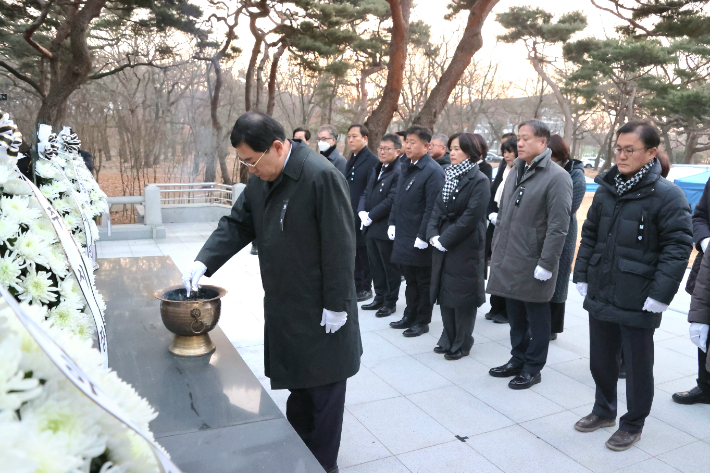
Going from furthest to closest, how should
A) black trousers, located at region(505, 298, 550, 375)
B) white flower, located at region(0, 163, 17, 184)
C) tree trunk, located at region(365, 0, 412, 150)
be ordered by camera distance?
tree trunk, located at region(365, 0, 412, 150), black trousers, located at region(505, 298, 550, 375), white flower, located at region(0, 163, 17, 184)

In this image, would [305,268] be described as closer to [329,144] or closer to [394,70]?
[329,144]

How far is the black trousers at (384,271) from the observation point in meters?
5.02

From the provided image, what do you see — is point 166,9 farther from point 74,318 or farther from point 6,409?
point 6,409

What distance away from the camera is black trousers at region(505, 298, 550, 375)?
3.48m

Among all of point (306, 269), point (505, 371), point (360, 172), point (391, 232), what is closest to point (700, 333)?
point (505, 371)

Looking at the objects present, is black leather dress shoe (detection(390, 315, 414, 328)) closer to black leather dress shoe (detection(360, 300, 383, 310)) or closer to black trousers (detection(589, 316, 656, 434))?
black leather dress shoe (detection(360, 300, 383, 310))

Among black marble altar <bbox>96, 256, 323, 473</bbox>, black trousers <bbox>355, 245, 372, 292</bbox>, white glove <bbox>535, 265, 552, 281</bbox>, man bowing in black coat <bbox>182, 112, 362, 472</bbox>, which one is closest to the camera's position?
black marble altar <bbox>96, 256, 323, 473</bbox>

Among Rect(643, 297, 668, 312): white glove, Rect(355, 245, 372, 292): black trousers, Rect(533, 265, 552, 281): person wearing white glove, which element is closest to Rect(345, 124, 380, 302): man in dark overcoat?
Rect(355, 245, 372, 292): black trousers

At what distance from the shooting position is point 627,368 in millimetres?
2801

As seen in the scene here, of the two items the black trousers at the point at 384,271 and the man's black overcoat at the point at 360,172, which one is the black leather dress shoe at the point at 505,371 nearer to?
the black trousers at the point at 384,271

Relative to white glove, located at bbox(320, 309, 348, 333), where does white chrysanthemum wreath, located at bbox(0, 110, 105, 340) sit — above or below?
above

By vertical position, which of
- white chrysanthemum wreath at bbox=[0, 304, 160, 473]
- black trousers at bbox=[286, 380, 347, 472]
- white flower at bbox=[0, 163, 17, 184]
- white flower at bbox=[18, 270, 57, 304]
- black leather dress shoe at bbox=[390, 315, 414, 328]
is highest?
white flower at bbox=[0, 163, 17, 184]

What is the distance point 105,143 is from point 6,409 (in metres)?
15.2

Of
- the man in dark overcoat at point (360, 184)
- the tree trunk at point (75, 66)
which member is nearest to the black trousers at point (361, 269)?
the man in dark overcoat at point (360, 184)
